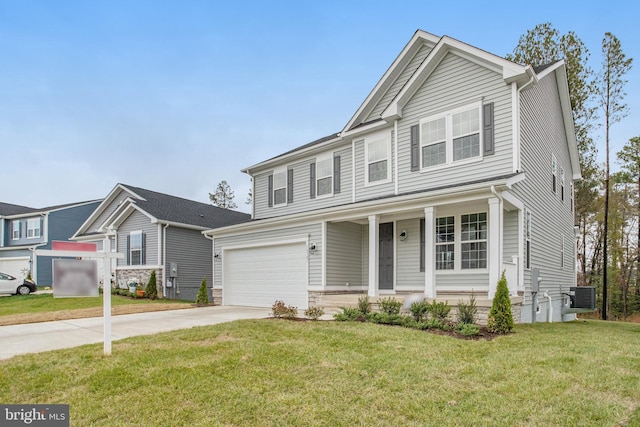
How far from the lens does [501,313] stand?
7.89m

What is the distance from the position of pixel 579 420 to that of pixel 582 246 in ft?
91.5

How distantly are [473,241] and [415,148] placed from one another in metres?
2.96

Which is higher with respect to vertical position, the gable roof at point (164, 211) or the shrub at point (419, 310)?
the gable roof at point (164, 211)

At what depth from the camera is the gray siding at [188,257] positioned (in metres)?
19.1

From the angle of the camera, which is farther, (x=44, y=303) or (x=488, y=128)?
(x=44, y=303)

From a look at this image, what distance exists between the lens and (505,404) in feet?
13.4

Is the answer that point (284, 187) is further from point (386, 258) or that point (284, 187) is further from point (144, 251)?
point (144, 251)

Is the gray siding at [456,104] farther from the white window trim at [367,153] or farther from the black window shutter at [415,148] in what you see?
the white window trim at [367,153]

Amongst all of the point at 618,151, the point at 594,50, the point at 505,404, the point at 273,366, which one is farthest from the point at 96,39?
the point at 618,151

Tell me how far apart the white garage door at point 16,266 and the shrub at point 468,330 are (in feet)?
91.4

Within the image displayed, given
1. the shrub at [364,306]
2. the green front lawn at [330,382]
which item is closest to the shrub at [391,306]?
the shrub at [364,306]

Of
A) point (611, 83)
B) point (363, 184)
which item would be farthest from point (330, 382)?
point (611, 83)

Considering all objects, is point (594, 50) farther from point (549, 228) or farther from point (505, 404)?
point (505, 404)

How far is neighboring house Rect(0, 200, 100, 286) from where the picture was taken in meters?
26.2
